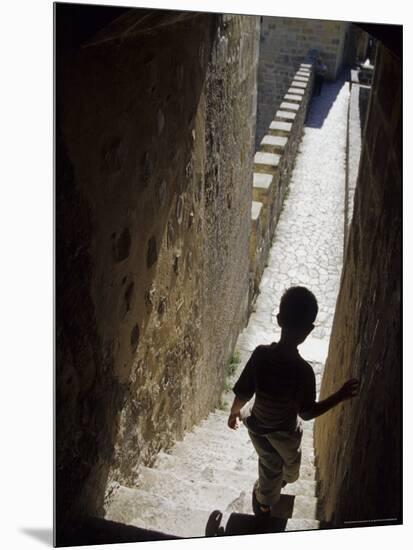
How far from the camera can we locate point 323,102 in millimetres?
12383

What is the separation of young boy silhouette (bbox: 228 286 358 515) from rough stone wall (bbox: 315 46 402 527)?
0.64ft

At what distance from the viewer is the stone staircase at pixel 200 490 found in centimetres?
240

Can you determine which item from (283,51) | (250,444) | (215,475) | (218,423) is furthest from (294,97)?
(215,475)

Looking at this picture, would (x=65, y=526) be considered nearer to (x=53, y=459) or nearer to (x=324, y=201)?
(x=53, y=459)

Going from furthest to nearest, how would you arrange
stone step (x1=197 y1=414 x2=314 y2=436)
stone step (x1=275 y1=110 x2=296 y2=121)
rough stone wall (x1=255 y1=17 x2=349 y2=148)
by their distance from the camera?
rough stone wall (x1=255 y1=17 x2=349 y2=148)
stone step (x1=275 y1=110 x2=296 y2=121)
stone step (x1=197 y1=414 x2=314 y2=436)

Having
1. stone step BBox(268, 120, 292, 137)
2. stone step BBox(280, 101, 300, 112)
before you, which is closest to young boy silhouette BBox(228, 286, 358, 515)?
stone step BBox(268, 120, 292, 137)

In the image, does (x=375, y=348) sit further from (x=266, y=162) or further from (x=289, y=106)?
(x=289, y=106)

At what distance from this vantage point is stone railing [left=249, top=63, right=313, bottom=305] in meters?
5.75

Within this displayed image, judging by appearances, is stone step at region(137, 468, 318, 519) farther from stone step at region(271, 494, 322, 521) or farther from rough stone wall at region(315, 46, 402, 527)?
rough stone wall at region(315, 46, 402, 527)

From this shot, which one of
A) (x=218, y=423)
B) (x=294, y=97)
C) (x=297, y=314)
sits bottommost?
(x=218, y=423)

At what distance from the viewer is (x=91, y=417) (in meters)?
2.12

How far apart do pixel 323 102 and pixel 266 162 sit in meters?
6.50

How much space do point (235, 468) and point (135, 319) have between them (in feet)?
4.08

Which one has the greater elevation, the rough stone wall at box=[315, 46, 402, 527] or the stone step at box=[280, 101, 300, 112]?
the stone step at box=[280, 101, 300, 112]
